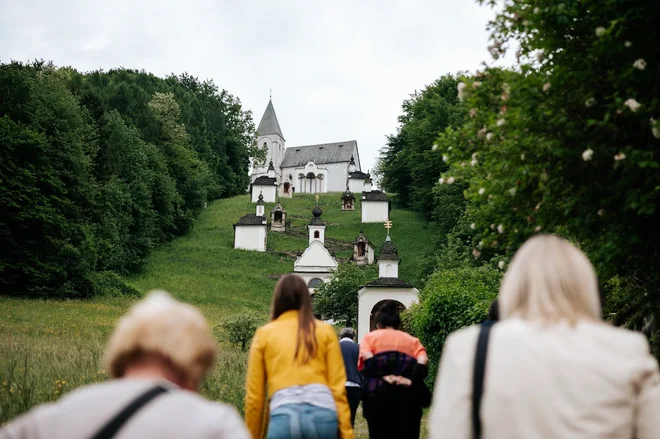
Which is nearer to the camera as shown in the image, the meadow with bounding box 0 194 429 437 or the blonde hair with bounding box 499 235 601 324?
the blonde hair with bounding box 499 235 601 324

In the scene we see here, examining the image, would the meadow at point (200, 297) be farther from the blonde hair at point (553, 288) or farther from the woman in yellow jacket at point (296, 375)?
the blonde hair at point (553, 288)

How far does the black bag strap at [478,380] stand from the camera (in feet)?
Result: 9.29

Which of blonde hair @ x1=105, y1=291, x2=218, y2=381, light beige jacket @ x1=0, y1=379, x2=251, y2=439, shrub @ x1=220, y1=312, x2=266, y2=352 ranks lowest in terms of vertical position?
shrub @ x1=220, y1=312, x2=266, y2=352

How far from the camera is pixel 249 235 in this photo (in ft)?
222

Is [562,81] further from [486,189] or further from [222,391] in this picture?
[222,391]

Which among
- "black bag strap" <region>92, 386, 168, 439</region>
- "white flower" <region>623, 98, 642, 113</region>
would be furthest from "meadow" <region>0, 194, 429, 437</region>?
"black bag strap" <region>92, 386, 168, 439</region>

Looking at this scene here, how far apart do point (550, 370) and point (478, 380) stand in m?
0.26

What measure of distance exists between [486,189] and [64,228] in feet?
116

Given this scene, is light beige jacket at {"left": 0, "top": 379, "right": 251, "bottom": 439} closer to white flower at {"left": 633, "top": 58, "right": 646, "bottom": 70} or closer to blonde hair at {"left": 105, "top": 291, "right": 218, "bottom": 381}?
blonde hair at {"left": 105, "top": 291, "right": 218, "bottom": 381}

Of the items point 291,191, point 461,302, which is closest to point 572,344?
point 461,302

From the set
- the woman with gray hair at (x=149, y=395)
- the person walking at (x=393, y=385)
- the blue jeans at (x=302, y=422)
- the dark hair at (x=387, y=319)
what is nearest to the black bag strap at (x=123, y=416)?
the woman with gray hair at (x=149, y=395)

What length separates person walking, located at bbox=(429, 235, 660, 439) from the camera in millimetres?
2754

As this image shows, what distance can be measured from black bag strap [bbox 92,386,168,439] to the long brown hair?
116 inches

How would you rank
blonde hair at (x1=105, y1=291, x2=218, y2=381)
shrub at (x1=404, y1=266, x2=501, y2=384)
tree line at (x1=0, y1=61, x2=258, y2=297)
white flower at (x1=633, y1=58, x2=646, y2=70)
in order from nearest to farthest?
blonde hair at (x1=105, y1=291, x2=218, y2=381) < white flower at (x1=633, y1=58, x2=646, y2=70) < shrub at (x1=404, y1=266, x2=501, y2=384) < tree line at (x1=0, y1=61, x2=258, y2=297)
